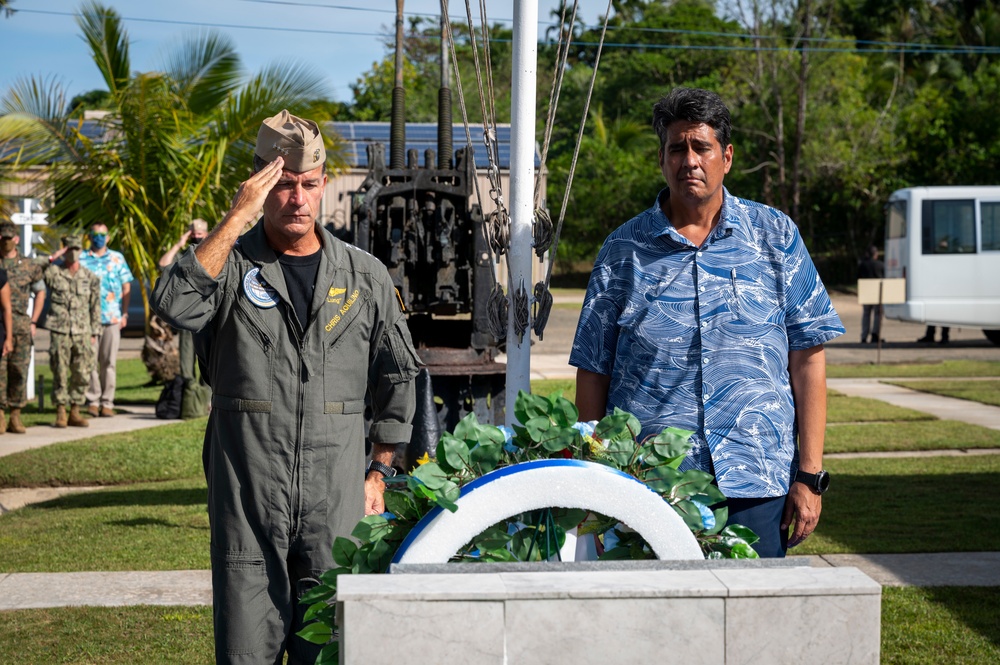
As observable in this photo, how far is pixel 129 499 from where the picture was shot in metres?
8.60

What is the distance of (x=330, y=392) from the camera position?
3.39m

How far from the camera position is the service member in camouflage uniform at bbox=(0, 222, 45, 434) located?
1135cm

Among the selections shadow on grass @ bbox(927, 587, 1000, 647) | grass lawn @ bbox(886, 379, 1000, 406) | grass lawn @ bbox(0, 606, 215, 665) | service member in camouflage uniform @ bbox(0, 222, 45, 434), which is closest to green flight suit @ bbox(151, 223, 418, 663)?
grass lawn @ bbox(0, 606, 215, 665)

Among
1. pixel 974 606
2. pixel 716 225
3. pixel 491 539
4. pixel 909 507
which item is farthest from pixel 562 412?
pixel 909 507

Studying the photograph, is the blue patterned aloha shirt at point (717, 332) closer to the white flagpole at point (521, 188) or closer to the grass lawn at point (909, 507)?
the white flagpole at point (521, 188)

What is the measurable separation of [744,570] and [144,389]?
1410cm

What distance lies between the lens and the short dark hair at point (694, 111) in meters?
3.28

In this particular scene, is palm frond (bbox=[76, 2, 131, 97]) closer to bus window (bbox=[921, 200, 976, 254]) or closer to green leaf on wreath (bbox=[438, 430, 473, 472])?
green leaf on wreath (bbox=[438, 430, 473, 472])

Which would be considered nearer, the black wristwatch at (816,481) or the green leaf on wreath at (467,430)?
the green leaf on wreath at (467,430)

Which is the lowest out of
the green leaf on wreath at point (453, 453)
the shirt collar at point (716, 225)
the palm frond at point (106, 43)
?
the green leaf on wreath at point (453, 453)

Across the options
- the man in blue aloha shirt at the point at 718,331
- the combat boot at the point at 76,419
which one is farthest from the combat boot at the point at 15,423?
the man in blue aloha shirt at the point at 718,331

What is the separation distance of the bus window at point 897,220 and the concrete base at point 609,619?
76.7ft

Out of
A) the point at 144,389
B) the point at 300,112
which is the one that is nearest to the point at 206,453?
the point at 300,112

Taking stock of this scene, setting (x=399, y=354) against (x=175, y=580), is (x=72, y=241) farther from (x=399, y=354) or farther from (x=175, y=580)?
(x=399, y=354)
